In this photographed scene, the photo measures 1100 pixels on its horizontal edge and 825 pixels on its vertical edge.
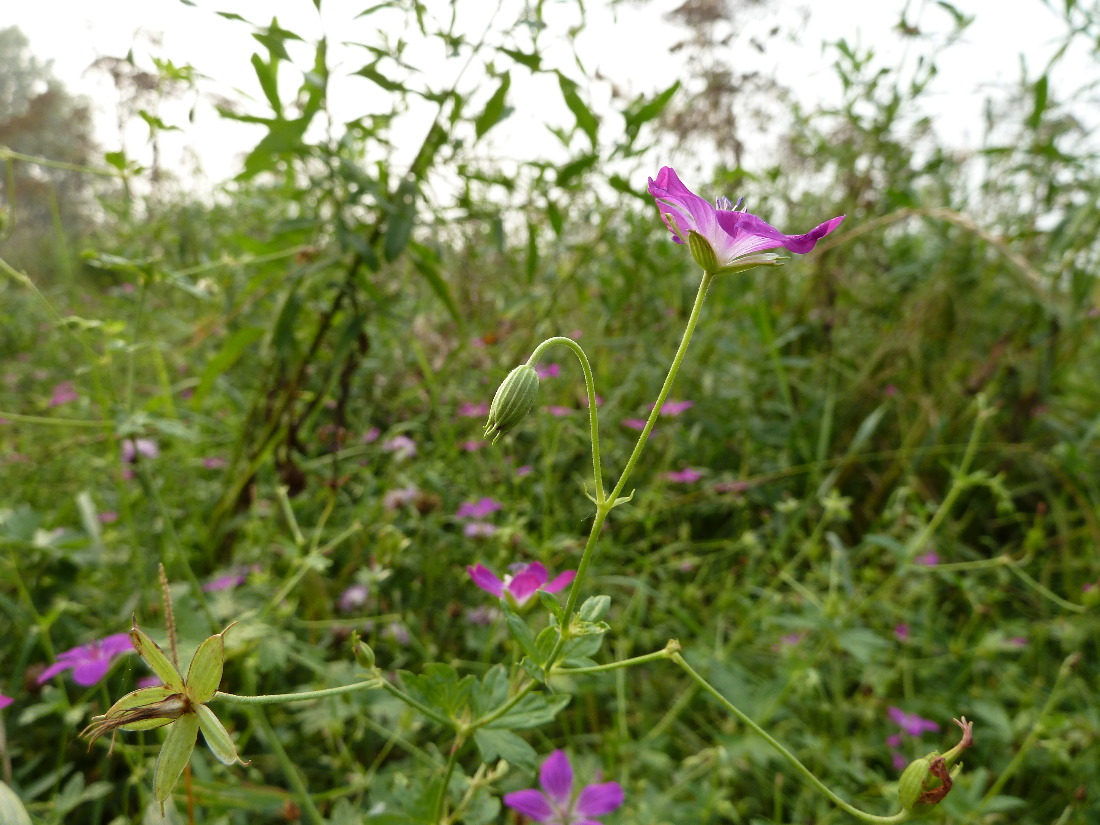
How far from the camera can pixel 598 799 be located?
2.34 ft

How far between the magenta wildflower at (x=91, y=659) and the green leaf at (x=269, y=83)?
2.33 feet

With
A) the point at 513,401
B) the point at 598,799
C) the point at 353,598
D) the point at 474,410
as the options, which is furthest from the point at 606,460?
the point at 513,401

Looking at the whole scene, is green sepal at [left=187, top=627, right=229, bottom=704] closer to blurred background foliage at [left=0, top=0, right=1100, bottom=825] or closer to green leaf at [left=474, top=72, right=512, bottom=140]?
blurred background foliage at [left=0, top=0, right=1100, bottom=825]

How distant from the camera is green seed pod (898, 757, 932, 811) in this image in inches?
16.5

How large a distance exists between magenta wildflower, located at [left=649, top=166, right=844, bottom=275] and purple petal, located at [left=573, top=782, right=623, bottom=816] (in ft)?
1.81

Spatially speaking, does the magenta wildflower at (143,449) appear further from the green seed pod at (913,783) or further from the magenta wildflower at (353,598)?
the green seed pod at (913,783)

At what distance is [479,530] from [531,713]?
65cm

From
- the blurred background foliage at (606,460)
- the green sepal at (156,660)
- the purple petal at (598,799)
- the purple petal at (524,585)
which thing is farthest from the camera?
the blurred background foliage at (606,460)

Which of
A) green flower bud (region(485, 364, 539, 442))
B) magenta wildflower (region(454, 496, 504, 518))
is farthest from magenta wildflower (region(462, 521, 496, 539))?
green flower bud (region(485, 364, 539, 442))

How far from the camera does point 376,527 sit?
1202 mm

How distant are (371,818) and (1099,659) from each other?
1.55 meters

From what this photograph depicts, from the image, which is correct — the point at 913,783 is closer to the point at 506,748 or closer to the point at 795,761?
the point at 795,761

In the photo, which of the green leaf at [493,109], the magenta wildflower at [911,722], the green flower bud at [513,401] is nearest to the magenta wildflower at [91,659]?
the green flower bud at [513,401]

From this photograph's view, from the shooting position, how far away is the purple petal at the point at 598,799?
0.70 m
